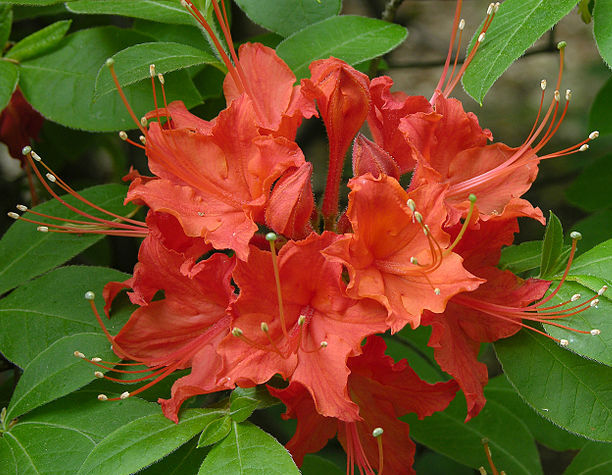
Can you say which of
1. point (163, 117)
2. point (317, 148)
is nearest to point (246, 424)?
point (163, 117)

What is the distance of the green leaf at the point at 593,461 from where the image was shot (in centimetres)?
132

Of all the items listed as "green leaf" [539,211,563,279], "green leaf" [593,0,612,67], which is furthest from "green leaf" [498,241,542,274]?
"green leaf" [593,0,612,67]

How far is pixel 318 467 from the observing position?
4.47ft

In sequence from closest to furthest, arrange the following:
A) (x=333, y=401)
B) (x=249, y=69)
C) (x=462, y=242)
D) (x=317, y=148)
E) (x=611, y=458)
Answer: (x=333, y=401)
(x=462, y=242)
(x=249, y=69)
(x=611, y=458)
(x=317, y=148)

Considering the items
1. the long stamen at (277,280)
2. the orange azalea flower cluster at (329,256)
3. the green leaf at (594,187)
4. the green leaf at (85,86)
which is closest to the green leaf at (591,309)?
the orange azalea flower cluster at (329,256)

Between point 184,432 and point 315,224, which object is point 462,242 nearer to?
point 315,224

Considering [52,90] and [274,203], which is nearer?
[274,203]

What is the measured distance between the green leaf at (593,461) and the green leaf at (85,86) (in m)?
0.95

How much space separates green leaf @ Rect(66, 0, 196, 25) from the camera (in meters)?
1.28


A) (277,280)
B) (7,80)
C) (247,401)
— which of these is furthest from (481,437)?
(7,80)

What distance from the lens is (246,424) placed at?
1.02 metres

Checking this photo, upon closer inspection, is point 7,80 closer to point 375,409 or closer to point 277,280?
point 277,280

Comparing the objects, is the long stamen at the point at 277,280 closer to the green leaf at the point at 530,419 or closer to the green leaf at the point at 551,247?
the green leaf at the point at 551,247

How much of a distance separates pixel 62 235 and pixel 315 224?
48cm
